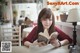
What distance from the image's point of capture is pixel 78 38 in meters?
1.69

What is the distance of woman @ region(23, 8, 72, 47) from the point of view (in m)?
1.65

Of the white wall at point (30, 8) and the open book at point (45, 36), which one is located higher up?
the white wall at point (30, 8)

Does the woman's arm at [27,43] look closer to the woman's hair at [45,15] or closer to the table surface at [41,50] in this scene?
the table surface at [41,50]

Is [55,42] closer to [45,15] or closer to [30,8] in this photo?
[45,15]

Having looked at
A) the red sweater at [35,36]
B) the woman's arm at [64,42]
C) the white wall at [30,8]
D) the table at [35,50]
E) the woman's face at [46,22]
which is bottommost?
the table at [35,50]

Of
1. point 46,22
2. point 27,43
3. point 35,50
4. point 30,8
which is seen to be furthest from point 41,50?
point 30,8

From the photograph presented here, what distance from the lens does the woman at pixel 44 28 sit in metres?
1.65

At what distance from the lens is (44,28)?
5.51ft

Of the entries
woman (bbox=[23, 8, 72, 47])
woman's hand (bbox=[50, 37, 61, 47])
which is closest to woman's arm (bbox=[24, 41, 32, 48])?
woman (bbox=[23, 8, 72, 47])

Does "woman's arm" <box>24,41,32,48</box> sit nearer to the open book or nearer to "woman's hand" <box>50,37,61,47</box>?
the open book

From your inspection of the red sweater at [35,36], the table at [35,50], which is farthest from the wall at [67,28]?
the table at [35,50]

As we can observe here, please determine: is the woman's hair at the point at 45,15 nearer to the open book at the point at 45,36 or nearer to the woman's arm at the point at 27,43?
the open book at the point at 45,36

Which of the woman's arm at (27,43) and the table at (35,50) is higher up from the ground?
the woman's arm at (27,43)

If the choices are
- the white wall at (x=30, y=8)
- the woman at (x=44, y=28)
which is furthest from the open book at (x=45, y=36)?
the white wall at (x=30, y=8)
